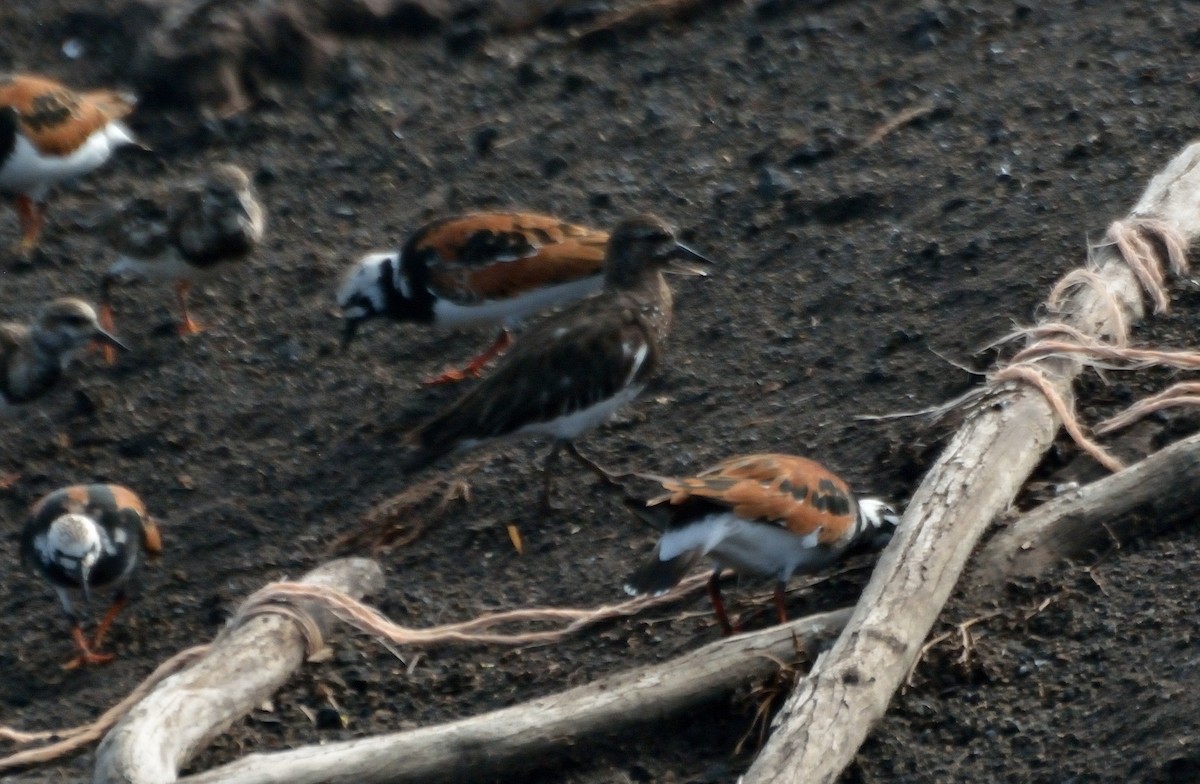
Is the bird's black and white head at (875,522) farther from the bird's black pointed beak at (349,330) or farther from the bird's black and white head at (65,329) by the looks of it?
the bird's black and white head at (65,329)

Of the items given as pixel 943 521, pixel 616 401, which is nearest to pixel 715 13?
pixel 616 401

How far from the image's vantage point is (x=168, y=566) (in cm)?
584

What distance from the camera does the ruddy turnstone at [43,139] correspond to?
8.27 metres

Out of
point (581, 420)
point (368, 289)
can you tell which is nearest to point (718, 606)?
point (581, 420)

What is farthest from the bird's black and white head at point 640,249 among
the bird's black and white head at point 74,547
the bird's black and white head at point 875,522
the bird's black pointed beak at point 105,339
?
the bird's black pointed beak at point 105,339

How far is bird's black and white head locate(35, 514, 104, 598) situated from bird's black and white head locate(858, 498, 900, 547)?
223 cm

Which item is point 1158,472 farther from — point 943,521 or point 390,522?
point 390,522

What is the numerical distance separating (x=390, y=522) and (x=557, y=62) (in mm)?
3964

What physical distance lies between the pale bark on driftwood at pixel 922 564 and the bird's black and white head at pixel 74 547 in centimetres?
240

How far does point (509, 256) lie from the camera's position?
21.8ft

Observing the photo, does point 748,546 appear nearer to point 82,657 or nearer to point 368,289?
point 82,657

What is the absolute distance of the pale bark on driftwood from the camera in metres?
3.65

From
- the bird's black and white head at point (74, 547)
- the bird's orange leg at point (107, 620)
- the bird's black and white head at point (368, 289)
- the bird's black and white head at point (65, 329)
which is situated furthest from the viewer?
the bird's black and white head at point (65, 329)

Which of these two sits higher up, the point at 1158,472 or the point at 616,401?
the point at 1158,472
